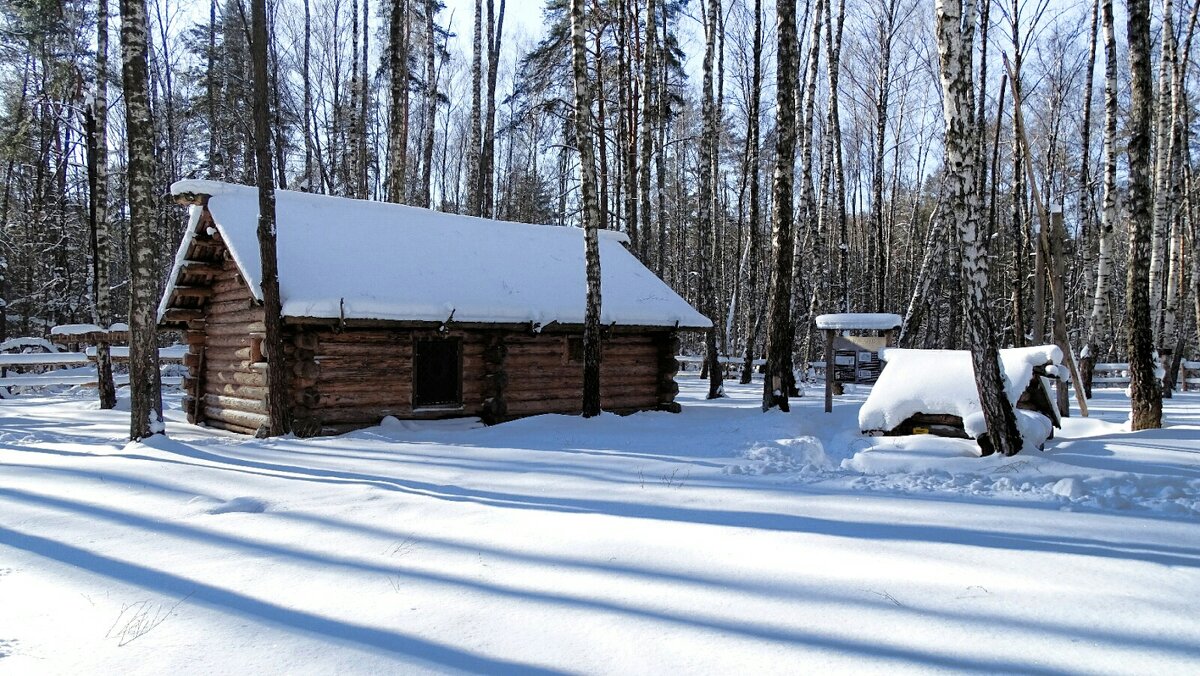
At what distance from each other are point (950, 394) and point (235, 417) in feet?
38.8

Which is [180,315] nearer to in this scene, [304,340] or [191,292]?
[191,292]

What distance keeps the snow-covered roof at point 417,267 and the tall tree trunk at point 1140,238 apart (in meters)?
7.72

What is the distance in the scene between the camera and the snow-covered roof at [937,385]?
9.08 meters

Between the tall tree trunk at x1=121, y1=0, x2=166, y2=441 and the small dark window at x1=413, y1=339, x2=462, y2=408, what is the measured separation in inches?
168

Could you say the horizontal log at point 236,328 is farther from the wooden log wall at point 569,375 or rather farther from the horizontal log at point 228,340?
the wooden log wall at point 569,375

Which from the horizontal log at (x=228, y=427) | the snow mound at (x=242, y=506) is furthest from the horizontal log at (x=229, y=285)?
the snow mound at (x=242, y=506)

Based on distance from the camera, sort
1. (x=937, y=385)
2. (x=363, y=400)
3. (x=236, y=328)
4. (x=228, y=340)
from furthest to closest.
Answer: (x=228, y=340), (x=236, y=328), (x=363, y=400), (x=937, y=385)

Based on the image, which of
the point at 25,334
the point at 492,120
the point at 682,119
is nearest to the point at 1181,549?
the point at 492,120

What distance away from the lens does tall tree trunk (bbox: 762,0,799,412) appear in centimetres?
1272

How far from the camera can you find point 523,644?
3.40 meters

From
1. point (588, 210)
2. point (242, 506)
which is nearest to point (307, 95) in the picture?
point (588, 210)

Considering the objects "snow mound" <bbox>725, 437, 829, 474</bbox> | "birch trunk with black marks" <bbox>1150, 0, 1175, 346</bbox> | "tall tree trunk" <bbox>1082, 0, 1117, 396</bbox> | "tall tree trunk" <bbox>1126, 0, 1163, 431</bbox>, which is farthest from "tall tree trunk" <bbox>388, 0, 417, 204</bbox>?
"birch trunk with black marks" <bbox>1150, 0, 1175, 346</bbox>

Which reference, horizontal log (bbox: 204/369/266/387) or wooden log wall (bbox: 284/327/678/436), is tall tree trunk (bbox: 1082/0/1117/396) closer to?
wooden log wall (bbox: 284/327/678/436)

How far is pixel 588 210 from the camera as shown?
479 inches
